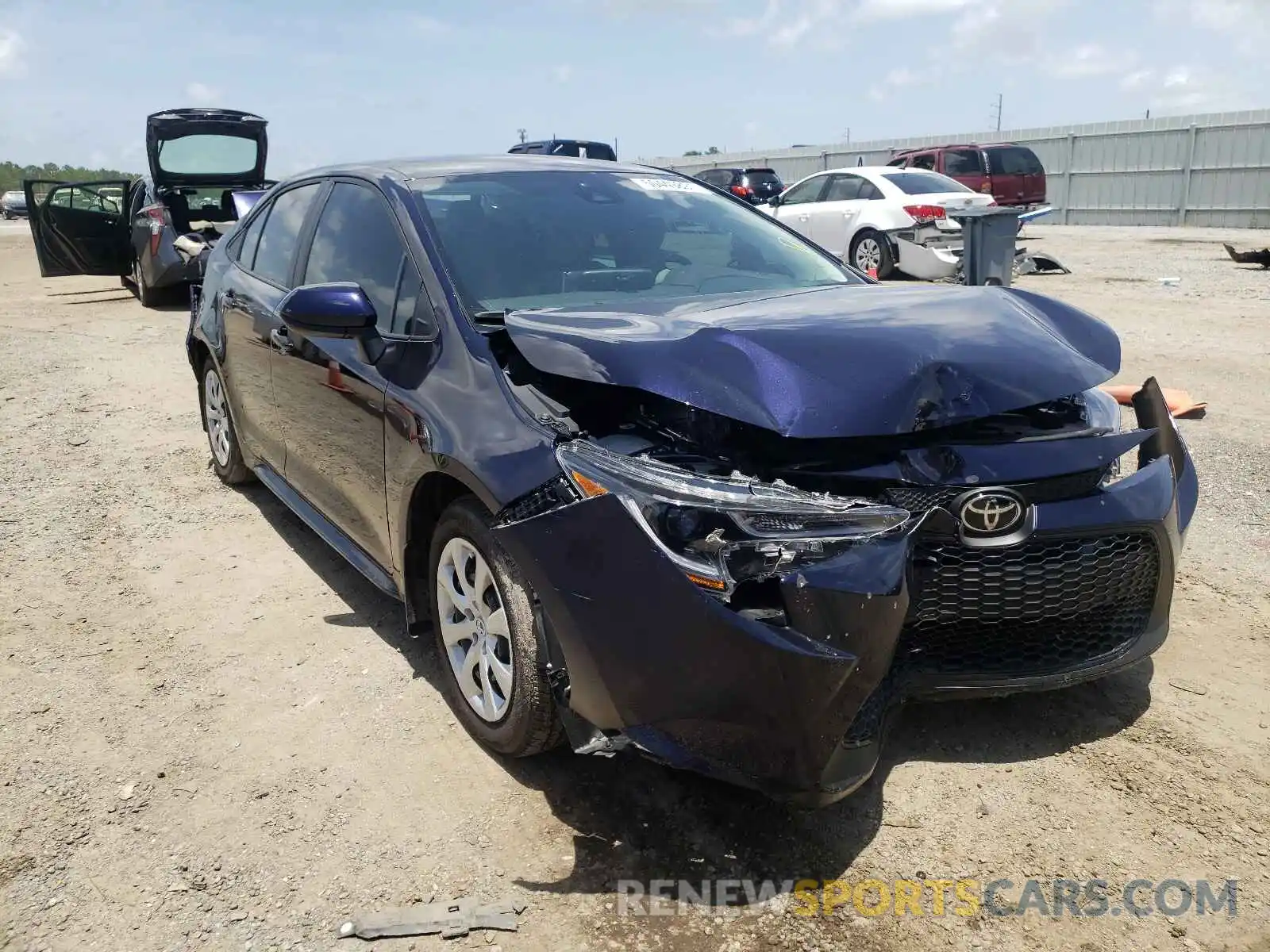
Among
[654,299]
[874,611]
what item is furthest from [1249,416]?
[874,611]

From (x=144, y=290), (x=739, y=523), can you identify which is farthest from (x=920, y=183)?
(x=739, y=523)

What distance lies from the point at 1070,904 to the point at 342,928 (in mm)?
1588

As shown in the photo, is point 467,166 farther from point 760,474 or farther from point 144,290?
point 144,290

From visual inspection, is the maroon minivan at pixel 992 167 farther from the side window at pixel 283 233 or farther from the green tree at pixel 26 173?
the green tree at pixel 26 173

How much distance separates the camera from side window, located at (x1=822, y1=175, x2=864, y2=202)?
13.8m

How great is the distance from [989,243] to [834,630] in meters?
8.20

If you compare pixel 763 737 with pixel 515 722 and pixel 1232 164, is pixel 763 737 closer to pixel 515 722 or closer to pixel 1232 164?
pixel 515 722

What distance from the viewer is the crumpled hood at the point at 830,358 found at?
2354mm

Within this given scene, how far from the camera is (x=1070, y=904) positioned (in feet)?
7.24

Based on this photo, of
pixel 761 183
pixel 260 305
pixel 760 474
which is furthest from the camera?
pixel 761 183

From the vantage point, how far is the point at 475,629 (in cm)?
283

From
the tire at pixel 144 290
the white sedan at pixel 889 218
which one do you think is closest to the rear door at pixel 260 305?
the tire at pixel 144 290

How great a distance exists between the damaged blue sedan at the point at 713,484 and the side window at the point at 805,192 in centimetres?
1162

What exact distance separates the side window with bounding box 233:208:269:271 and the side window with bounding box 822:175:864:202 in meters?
10.4
